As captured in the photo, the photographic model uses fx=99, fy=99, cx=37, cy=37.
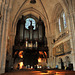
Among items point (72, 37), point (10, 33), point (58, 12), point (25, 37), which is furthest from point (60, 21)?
point (10, 33)

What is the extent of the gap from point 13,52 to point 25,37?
4.27 meters

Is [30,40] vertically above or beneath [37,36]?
beneath

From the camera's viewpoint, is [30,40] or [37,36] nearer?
[30,40]

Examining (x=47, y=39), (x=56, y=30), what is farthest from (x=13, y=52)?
(x=56, y=30)

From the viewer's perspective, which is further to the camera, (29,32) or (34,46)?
(29,32)

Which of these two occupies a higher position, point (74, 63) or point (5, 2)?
point (5, 2)

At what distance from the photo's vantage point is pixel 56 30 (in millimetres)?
18344

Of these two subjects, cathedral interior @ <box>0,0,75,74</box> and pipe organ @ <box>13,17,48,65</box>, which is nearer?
cathedral interior @ <box>0,0,75,74</box>

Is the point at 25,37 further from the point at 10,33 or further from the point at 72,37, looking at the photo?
the point at 72,37

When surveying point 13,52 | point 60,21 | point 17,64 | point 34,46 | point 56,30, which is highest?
point 60,21

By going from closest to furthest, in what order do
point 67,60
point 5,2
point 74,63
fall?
point 5,2
point 74,63
point 67,60

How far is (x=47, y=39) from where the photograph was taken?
1953 centimetres

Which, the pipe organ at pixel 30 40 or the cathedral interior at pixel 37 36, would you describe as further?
the pipe organ at pixel 30 40

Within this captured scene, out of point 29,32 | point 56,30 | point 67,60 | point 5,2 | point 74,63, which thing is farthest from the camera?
point 29,32
